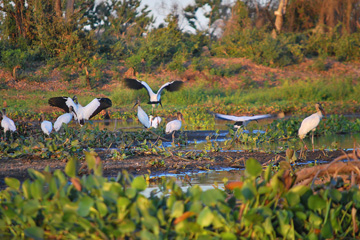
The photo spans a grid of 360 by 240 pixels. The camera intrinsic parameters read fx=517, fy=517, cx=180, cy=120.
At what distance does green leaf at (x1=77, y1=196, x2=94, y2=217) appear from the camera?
264 centimetres

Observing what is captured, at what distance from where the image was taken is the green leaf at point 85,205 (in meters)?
2.64

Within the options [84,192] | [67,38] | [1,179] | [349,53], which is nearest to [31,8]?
[67,38]

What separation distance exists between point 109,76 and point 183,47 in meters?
4.11

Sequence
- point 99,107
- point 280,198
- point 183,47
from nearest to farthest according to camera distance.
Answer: point 280,198 → point 99,107 → point 183,47

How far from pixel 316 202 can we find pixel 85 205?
1.24m

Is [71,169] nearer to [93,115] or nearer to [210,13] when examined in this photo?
[93,115]

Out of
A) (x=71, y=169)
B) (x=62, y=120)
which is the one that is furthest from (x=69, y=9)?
(x=71, y=169)

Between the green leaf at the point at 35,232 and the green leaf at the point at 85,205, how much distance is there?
23cm

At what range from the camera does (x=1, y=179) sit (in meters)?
5.57

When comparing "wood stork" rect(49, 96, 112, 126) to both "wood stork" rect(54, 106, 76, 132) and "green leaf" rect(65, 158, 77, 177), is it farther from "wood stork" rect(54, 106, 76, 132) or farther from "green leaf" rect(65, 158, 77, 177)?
"green leaf" rect(65, 158, 77, 177)

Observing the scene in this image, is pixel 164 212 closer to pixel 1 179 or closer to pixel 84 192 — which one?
pixel 84 192

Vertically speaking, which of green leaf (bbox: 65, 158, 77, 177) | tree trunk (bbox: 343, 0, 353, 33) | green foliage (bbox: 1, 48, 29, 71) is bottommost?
green leaf (bbox: 65, 158, 77, 177)

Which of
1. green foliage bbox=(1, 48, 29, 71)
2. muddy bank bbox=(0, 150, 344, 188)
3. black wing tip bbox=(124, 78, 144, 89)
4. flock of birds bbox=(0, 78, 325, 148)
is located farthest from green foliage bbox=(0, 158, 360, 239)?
green foliage bbox=(1, 48, 29, 71)

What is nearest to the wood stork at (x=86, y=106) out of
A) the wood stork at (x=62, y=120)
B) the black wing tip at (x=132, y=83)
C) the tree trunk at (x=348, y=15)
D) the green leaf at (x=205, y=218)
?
the wood stork at (x=62, y=120)
